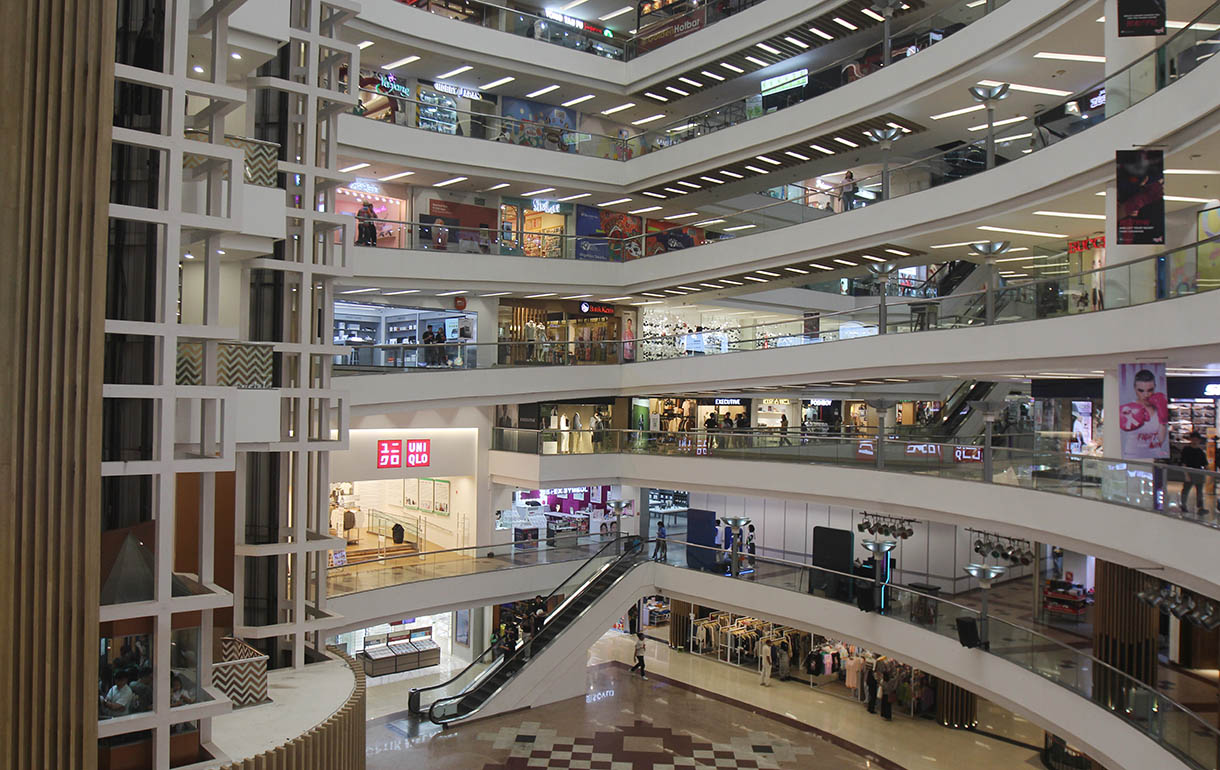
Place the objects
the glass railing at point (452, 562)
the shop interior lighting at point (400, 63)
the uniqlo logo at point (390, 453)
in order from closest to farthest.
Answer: the glass railing at point (452, 562)
the uniqlo logo at point (390, 453)
the shop interior lighting at point (400, 63)

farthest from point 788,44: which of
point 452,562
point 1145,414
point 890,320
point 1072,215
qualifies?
point 452,562

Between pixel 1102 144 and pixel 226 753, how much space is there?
37.2ft

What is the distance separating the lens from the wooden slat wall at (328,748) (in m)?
7.52

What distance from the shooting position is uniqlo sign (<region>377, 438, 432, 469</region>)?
1903cm

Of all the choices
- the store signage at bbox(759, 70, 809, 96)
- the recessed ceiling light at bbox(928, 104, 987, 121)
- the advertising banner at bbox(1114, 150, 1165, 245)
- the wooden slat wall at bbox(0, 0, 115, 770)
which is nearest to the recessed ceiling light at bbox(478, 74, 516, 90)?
the store signage at bbox(759, 70, 809, 96)

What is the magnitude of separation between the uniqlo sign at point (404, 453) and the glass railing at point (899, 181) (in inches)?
165

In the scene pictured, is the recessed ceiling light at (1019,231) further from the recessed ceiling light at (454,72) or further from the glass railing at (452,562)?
the recessed ceiling light at (454,72)

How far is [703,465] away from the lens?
18891 millimetres

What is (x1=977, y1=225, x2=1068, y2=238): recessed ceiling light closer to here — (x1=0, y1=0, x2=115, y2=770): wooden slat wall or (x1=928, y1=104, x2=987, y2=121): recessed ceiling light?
(x1=928, y1=104, x2=987, y2=121): recessed ceiling light

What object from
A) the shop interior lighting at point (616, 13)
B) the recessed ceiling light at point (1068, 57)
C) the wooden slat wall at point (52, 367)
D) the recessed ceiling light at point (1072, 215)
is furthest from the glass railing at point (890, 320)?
the wooden slat wall at point (52, 367)

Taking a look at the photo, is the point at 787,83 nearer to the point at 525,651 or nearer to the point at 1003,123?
the point at 1003,123

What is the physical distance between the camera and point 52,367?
20.3 ft

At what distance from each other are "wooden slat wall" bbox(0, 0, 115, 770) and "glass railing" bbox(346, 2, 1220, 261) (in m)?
9.39

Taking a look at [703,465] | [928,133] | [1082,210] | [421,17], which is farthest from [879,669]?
[421,17]
